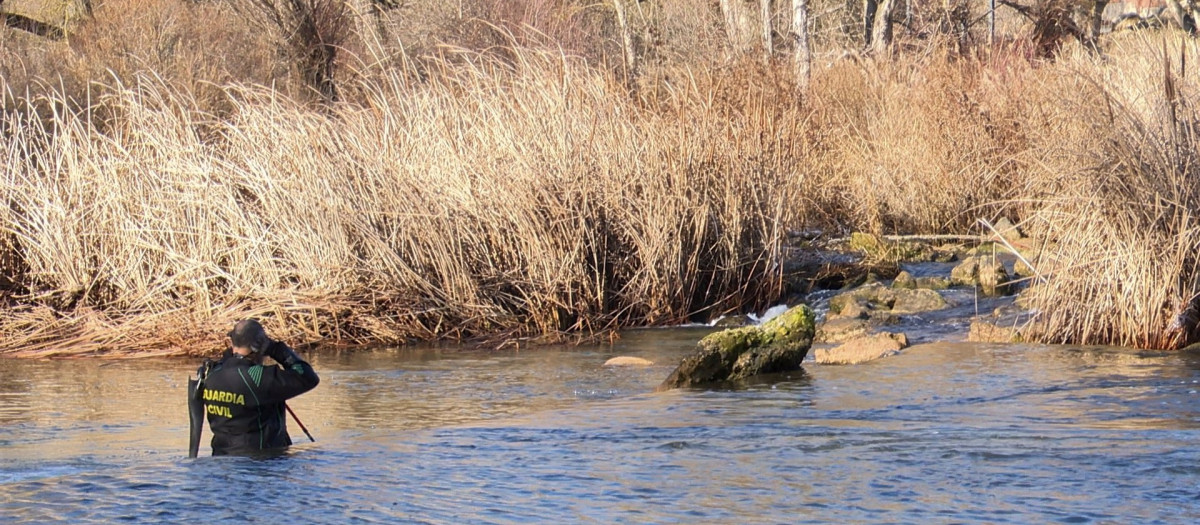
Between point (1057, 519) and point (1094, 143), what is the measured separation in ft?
15.5

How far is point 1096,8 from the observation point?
3378cm

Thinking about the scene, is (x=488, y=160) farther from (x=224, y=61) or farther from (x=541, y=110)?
(x=224, y=61)

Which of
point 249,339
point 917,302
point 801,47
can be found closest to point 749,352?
point 917,302

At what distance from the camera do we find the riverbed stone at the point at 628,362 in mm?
10711

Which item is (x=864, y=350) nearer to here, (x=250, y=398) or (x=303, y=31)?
(x=250, y=398)

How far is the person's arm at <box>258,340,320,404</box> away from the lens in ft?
23.3

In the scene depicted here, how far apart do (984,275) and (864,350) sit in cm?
328

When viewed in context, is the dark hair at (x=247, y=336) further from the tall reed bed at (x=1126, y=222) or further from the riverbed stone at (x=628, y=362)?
the tall reed bed at (x=1126, y=222)

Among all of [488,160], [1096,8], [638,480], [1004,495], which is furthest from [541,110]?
[1096,8]

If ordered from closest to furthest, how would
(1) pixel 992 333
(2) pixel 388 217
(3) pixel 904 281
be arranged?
(1) pixel 992 333 < (2) pixel 388 217 < (3) pixel 904 281

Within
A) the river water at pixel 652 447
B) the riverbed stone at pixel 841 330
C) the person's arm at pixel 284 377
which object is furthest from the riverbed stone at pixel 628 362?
the person's arm at pixel 284 377

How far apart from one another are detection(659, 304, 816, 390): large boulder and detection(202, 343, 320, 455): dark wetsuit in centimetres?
288

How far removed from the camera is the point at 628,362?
10.8 m

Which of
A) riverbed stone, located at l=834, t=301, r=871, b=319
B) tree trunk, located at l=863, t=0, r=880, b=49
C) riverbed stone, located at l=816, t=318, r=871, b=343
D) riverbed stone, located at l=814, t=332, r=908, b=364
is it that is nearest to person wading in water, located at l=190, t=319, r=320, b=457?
riverbed stone, located at l=814, t=332, r=908, b=364
